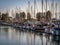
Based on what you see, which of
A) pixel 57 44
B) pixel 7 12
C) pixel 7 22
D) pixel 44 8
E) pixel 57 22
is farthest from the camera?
pixel 7 22

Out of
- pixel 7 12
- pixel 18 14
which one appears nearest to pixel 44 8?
pixel 18 14

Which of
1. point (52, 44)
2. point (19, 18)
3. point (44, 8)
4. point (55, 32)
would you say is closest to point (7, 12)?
point (19, 18)

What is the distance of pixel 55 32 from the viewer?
1579 centimetres

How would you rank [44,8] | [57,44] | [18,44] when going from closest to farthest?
[57,44], [18,44], [44,8]

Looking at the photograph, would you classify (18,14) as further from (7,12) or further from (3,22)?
(3,22)

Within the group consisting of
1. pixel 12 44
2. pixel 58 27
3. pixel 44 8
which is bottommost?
pixel 12 44

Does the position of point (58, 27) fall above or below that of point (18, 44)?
above

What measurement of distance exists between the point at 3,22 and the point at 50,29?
42.0 m

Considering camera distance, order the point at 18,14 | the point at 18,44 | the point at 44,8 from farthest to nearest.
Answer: the point at 18,14
the point at 44,8
the point at 18,44

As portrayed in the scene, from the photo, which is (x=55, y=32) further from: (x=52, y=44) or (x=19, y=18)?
(x=19, y=18)

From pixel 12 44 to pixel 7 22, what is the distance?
42733 millimetres

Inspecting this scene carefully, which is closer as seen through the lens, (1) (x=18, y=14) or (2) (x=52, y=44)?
(2) (x=52, y=44)

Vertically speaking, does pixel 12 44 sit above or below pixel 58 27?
below

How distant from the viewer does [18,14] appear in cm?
3931
